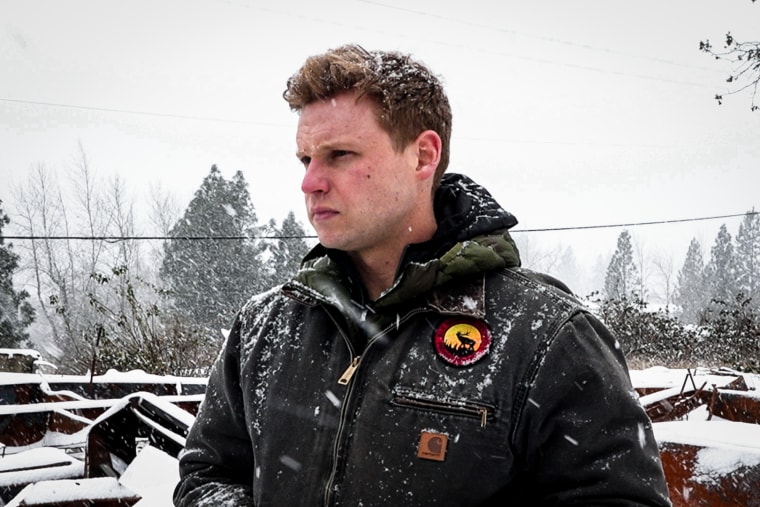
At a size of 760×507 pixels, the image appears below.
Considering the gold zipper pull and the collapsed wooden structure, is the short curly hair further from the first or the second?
the collapsed wooden structure

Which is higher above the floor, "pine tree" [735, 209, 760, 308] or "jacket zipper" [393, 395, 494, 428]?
"pine tree" [735, 209, 760, 308]

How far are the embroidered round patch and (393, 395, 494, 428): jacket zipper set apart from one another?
11cm

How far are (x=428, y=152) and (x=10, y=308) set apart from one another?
31.9m

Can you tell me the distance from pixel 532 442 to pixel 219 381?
1.01m

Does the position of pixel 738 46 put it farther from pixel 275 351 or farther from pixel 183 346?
pixel 183 346

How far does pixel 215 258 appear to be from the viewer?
36.9 m

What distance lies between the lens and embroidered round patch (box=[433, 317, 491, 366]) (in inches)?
59.9

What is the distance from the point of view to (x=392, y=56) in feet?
6.03

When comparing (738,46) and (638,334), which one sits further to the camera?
(638,334)

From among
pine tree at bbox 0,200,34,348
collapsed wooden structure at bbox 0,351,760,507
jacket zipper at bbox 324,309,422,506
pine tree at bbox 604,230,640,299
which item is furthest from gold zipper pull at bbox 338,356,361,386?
pine tree at bbox 604,230,640,299

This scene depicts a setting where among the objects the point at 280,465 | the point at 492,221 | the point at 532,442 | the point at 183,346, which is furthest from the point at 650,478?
the point at 183,346

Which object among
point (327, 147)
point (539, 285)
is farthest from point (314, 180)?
point (539, 285)

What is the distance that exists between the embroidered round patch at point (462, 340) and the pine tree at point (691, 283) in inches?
3037

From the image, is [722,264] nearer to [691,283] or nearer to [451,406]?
[691,283]
